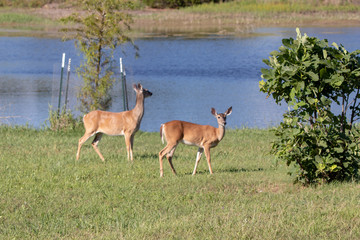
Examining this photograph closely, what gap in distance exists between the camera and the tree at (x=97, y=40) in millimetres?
19406

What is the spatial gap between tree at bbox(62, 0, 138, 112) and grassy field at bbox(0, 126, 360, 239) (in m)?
6.15

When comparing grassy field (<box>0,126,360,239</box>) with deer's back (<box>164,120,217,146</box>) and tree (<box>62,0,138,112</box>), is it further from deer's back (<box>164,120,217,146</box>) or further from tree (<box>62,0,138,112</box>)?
tree (<box>62,0,138,112</box>)

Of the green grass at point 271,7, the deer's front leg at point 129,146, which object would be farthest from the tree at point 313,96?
the green grass at point 271,7

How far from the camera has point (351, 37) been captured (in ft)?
140

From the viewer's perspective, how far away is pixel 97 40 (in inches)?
790

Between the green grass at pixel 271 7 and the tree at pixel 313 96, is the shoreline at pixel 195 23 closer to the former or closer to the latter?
the green grass at pixel 271 7

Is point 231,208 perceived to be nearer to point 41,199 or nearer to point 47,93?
point 41,199

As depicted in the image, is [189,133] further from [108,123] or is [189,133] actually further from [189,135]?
[108,123]

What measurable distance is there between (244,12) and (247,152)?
4600cm

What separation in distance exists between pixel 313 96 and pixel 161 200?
9.35 ft

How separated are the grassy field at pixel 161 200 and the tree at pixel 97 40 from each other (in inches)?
242

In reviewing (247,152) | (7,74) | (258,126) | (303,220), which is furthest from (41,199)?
(7,74)

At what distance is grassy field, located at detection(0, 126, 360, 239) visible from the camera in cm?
726

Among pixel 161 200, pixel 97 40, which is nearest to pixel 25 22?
pixel 97 40
